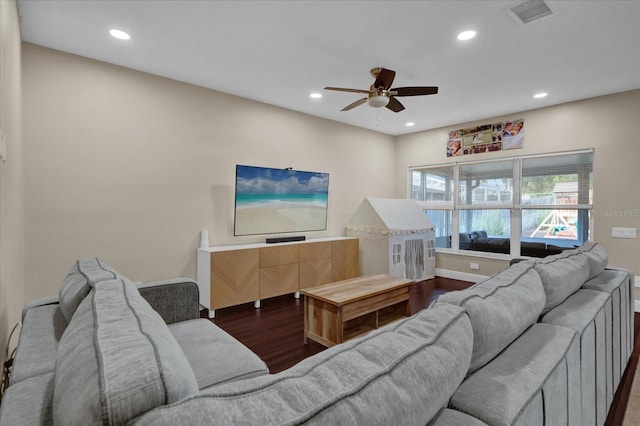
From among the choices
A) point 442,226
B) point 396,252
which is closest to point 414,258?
point 396,252

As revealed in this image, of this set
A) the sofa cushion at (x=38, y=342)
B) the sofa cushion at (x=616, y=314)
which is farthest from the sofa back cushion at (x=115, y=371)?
the sofa cushion at (x=616, y=314)

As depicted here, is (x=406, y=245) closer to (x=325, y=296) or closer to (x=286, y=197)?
(x=286, y=197)

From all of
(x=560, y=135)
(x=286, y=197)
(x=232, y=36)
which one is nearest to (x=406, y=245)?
(x=286, y=197)

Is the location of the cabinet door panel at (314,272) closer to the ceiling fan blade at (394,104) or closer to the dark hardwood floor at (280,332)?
the dark hardwood floor at (280,332)

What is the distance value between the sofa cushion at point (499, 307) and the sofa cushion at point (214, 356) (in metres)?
1.00

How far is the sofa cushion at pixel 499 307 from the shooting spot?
3.12 feet

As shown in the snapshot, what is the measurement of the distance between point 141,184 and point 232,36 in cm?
184

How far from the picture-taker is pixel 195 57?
3.12 m

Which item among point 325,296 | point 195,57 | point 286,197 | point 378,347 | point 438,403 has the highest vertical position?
point 195,57

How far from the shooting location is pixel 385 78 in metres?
2.82

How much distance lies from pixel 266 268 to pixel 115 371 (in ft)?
11.4

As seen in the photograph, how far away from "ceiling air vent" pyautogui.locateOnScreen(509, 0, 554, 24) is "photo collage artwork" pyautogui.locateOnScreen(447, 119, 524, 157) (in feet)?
8.85

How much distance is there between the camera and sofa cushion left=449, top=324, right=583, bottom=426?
81cm

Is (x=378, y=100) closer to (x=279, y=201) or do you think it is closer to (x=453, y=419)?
(x=279, y=201)
